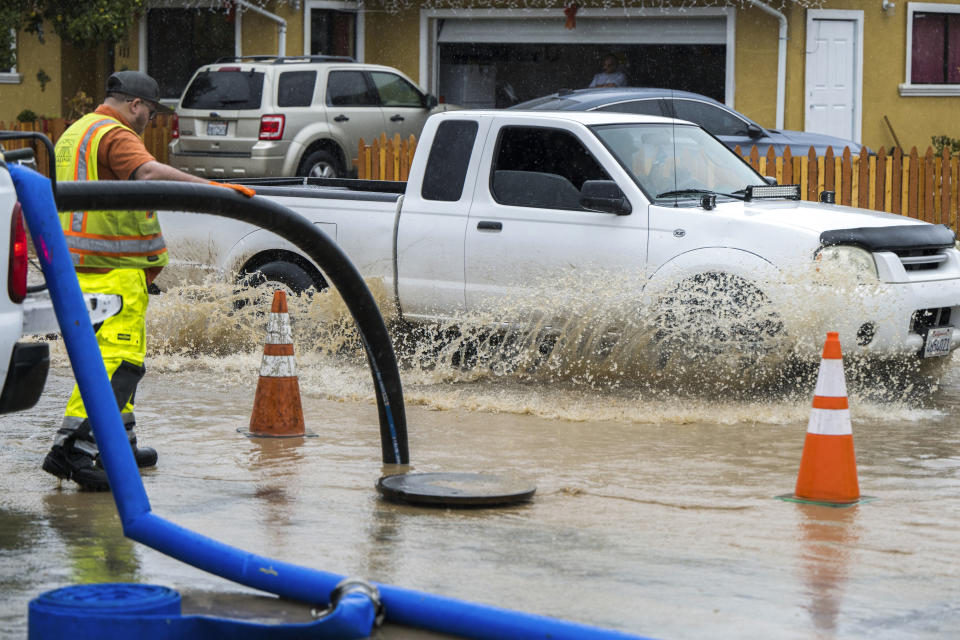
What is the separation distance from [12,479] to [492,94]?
2126 cm

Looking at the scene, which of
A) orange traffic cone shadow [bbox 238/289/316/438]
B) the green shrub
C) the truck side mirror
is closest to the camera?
orange traffic cone shadow [bbox 238/289/316/438]

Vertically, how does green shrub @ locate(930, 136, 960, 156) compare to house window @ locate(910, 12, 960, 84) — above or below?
below

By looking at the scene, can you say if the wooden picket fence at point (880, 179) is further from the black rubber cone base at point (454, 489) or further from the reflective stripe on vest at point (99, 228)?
the reflective stripe on vest at point (99, 228)

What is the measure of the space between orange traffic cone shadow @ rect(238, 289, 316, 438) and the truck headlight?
125 inches

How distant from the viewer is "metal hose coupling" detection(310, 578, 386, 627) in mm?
4449

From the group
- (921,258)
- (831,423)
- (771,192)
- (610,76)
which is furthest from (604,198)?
(610,76)

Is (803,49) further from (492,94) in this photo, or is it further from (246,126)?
(246,126)

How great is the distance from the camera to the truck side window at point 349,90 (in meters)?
21.0

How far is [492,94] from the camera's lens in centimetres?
2739

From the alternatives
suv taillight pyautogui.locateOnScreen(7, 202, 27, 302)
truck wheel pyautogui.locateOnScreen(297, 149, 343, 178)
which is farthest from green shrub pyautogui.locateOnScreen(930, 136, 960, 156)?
suv taillight pyautogui.locateOnScreen(7, 202, 27, 302)

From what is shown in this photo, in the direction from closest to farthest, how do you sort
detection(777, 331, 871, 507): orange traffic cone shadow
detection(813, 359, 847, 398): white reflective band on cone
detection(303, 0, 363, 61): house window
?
detection(777, 331, 871, 507): orange traffic cone shadow
detection(813, 359, 847, 398): white reflective band on cone
detection(303, 0, 363, 61): house window

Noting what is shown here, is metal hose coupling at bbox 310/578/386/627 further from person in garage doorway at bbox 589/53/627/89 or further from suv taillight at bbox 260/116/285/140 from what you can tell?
person in garage doorway at bbox 589/53/627/89

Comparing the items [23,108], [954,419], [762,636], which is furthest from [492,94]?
[762,636]

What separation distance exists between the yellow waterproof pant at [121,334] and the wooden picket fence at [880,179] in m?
9.90
